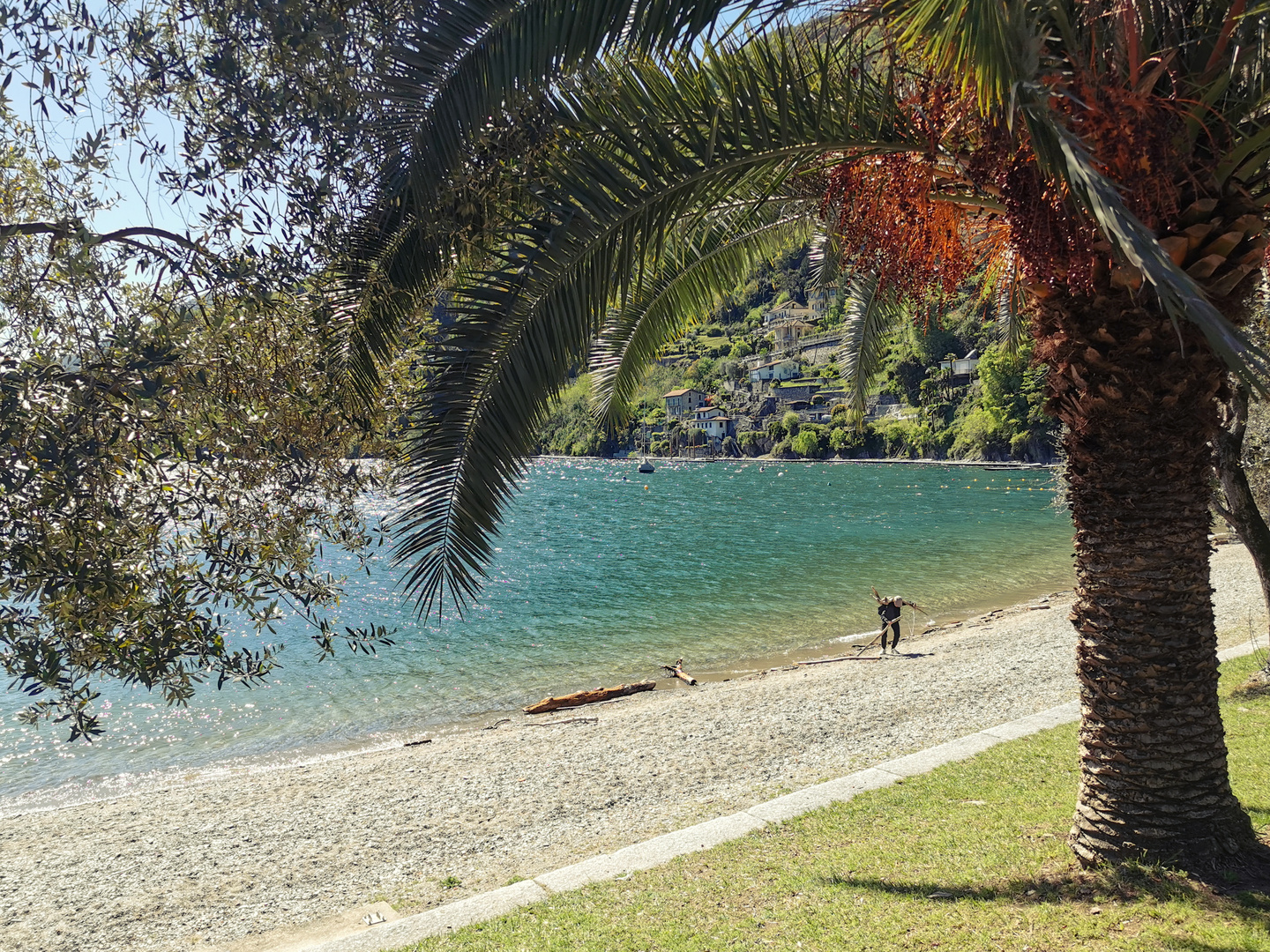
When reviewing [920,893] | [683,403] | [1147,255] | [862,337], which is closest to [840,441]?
[683,403]

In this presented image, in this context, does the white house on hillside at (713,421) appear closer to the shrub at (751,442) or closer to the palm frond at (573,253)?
the shrub at (751,442)

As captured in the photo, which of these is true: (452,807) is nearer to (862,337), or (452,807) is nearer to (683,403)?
(862,337)

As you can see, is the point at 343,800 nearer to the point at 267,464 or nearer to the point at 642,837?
the point at 642,837

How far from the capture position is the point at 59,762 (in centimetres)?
1661

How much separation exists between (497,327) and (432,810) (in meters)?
8.79

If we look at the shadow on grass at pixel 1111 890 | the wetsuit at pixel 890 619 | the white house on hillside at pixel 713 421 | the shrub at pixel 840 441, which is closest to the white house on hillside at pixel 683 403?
the white house on hillside at pixel 713 421

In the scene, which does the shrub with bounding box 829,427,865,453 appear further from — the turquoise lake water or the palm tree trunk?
the palm tree trunk

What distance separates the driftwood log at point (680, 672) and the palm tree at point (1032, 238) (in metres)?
15.2

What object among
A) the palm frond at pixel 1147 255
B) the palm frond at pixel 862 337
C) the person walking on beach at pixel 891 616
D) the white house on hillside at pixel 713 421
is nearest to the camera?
the palm frond at pixel 1147 255

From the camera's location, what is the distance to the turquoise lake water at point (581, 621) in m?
17.4

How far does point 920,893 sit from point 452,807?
7.10 metres

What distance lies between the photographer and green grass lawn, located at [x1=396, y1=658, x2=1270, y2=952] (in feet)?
14.5

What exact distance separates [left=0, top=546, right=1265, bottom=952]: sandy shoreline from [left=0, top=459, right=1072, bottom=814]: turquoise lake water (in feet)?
9.97

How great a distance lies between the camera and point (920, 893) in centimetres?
539
